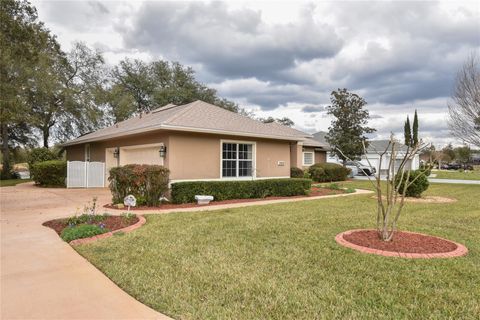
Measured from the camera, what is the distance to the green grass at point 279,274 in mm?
3109

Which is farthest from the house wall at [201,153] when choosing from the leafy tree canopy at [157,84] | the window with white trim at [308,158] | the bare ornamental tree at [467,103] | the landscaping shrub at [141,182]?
the leafy tree canopy at [157,84]

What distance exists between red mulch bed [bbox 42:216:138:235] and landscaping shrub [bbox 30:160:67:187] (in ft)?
38.0

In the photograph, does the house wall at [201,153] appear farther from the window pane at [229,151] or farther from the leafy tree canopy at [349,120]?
the leafy tree canopy at [349,120]

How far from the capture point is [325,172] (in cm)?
2172

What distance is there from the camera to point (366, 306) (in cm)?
314

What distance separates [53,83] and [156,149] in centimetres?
1760

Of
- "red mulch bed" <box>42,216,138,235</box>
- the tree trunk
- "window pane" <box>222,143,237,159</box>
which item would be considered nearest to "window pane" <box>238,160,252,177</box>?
"window pane" <box>222,143,237,159</box>

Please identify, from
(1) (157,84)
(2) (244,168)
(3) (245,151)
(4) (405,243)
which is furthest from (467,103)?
(1) (157,84)

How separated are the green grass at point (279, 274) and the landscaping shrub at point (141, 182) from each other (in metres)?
3.02

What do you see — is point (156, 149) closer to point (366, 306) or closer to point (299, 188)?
point (299, 188)

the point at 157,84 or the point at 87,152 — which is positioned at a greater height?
the point at 157,84

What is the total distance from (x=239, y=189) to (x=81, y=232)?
6576 mm

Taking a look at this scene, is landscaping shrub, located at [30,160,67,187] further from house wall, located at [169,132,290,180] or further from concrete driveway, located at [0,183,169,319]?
concrete driveway, located at [0,183,169,319]

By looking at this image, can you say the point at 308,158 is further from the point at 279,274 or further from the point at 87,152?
the point at 279,274
